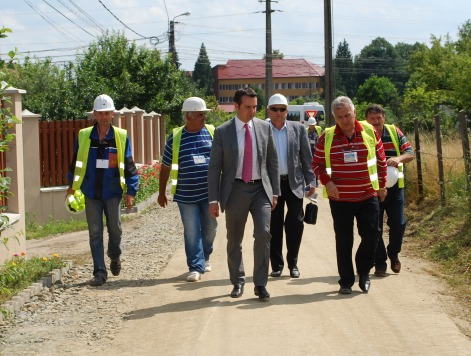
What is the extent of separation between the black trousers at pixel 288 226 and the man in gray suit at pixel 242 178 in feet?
3.85

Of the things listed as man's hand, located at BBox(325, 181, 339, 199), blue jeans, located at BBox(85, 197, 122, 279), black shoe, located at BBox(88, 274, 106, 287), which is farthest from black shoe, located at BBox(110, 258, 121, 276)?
man's hand, located at BBox(325, 181, 339, 199)

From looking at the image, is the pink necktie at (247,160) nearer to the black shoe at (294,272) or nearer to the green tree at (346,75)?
the black shoe at (294,272)

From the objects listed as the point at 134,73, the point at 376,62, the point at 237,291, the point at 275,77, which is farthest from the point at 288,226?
the point at 275,77

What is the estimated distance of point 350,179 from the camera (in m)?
9.41

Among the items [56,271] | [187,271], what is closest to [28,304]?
[56,271]

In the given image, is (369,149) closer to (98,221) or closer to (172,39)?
(98,221)

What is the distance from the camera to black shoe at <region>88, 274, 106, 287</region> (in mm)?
10375

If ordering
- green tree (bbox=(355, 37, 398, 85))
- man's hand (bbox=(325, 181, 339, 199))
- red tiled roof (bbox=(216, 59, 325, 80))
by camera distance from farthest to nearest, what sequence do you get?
red tiled roof (bbox=(216, 59, 325, 80)), green tree (bbox=(355, 37, 398, 85)), man's hand (bbox=(325, 181, 339, 199))

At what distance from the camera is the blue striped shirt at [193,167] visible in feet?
34.5

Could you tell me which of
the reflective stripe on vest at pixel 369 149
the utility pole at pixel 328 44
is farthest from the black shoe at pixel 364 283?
the utility pole at pixel 328 44

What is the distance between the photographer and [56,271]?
1070cm

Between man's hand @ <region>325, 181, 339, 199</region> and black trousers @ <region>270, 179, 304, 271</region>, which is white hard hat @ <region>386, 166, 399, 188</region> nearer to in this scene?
black trousers @ <region>270, 179, 304, 271</region>

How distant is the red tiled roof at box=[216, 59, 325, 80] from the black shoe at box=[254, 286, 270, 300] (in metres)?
130

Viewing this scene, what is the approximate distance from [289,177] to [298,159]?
25 cm
